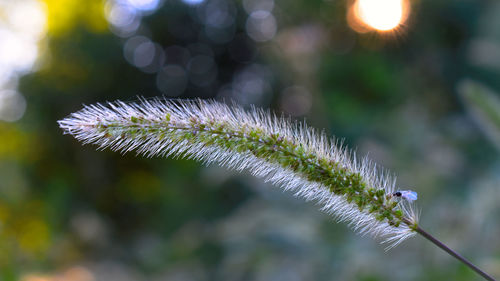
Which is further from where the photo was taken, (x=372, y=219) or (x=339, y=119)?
(x=339, y=119)

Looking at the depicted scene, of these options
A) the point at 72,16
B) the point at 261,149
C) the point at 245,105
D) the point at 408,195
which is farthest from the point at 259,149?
the point at 72,16

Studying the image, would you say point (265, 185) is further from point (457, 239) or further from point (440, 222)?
point (457, 239)

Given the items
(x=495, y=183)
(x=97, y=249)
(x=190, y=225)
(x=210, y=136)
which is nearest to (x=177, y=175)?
(x=190, y=225)

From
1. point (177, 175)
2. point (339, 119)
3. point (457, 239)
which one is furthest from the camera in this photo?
point (177, 175)

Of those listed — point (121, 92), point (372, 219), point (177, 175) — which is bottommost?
point (372, 219)

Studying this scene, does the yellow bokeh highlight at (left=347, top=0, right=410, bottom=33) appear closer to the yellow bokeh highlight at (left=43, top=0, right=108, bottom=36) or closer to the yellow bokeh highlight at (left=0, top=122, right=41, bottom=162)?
the yellow bokeh highlight at (left=43, top=0, right=108, bottom=36)

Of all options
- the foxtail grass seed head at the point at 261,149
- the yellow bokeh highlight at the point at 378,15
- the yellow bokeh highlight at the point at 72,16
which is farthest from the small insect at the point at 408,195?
the yellow bokeh highlight at the point at 72,16

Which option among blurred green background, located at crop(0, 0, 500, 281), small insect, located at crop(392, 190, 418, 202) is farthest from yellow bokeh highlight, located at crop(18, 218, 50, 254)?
small insect, located at crop(392, 190, 418, 202)
